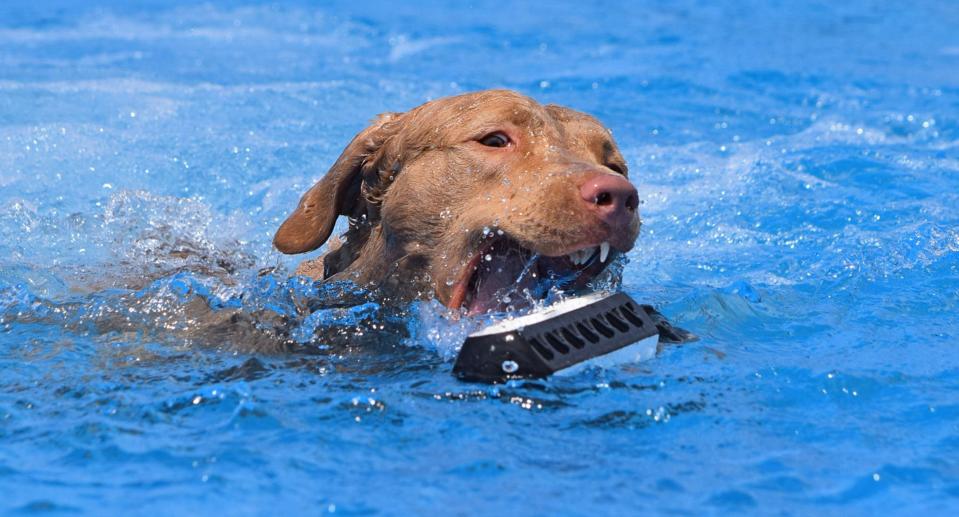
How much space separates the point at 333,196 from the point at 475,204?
2.92ft

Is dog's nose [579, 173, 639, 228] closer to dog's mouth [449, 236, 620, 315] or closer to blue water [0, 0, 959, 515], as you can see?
dog's mouth [449, 236, 620, 315]

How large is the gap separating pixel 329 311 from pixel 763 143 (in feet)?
19.7

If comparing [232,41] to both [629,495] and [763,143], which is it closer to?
[763,143]

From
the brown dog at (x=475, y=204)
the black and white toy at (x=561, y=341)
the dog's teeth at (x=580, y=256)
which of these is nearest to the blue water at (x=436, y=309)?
the black and white toy at (x=561, y=341)

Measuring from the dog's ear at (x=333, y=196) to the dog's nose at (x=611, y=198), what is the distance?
1.35m

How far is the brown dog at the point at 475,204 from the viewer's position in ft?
14.6

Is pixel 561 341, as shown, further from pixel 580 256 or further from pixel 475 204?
pixel 475 204

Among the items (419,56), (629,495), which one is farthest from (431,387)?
(419,56)

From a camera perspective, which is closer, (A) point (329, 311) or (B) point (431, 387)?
(B) point (431, 387)

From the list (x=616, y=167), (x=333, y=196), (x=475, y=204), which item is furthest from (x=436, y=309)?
(x=616, y=167)

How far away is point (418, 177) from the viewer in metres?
5.11

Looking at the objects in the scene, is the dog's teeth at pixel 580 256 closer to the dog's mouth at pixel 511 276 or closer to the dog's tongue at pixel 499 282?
the dog's mouth at pixel 511 276

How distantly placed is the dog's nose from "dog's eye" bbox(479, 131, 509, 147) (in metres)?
0.75

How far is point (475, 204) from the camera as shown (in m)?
4.87
